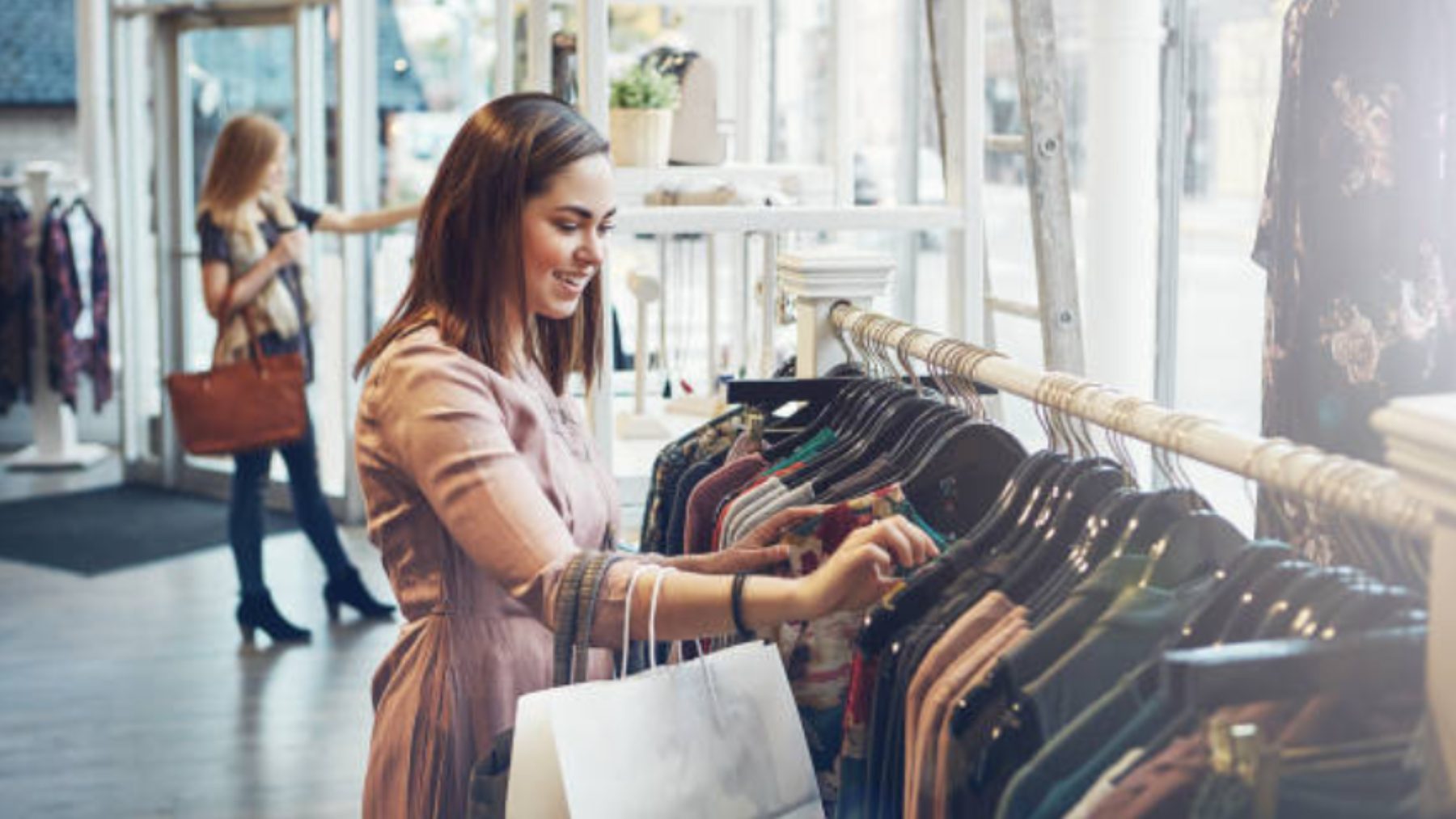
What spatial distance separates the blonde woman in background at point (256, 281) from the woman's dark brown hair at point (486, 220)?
3.52 metres

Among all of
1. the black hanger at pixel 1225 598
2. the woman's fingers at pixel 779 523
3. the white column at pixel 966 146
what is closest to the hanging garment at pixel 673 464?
the woman's fingers at pixel 779 523

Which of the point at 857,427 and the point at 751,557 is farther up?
the point at 857,427

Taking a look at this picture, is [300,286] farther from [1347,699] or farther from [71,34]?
[71,34]

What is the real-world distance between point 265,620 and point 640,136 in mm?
2490

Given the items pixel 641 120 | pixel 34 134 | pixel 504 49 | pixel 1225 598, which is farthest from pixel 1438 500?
pixel 34 134

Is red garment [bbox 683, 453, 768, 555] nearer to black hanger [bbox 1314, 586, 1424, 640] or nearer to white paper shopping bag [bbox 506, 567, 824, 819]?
white paper shopping bag [bbox 506, 567, 824, 819]

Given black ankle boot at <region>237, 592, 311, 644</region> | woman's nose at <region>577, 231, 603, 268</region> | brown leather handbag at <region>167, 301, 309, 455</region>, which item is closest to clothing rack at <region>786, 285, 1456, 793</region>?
woman's nose at <region>577, 231, 603, 268</region>

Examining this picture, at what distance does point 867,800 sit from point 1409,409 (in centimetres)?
76

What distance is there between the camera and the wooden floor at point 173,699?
4.43 meters

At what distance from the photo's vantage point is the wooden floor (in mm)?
4434

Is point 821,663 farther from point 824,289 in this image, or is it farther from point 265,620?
point 265,620

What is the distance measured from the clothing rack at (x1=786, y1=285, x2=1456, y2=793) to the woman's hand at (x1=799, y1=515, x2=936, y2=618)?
8.0 inches

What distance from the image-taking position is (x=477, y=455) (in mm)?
1842

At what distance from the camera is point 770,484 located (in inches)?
83.0
